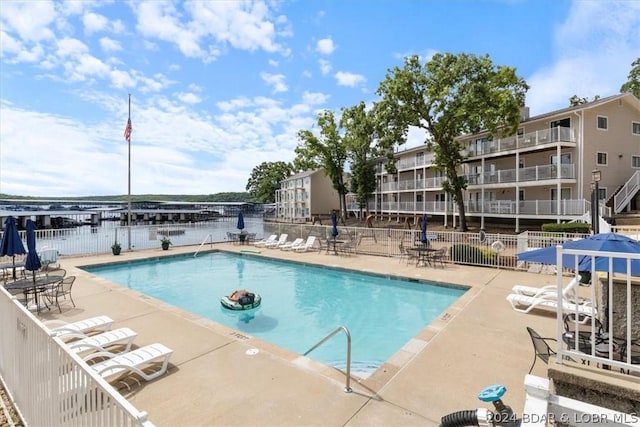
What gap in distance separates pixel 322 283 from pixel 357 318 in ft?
11.9

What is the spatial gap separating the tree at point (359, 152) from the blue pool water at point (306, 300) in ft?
73.5

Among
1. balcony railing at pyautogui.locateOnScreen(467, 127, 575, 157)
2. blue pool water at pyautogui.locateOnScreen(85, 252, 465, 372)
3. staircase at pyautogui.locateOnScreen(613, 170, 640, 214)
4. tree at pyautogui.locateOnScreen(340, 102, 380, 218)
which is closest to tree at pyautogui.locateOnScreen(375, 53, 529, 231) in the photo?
balcony railing at pyautogui.locateOnScreen(467, 127, 575, 157)

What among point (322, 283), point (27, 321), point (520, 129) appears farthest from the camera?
point (520, 129)

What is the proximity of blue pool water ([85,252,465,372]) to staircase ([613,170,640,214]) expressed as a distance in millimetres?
17843

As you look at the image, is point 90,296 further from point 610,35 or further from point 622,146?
point 622,146

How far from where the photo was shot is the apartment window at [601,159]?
21.7 m

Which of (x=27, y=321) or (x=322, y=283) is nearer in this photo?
(x=27, y=321)

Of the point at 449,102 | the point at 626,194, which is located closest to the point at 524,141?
the point at 449,102

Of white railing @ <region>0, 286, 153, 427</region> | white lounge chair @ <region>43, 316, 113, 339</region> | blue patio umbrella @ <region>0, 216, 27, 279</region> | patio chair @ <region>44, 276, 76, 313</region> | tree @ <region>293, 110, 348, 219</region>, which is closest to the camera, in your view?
white railing @ <region>0, 286, 153, 427</region>

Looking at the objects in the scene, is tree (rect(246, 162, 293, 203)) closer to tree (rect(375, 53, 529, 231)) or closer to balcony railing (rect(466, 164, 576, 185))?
tree (rect(375, 53, 529, 231))

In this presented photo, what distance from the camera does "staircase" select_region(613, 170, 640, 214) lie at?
2002 cm

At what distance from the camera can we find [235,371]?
15.5 feet

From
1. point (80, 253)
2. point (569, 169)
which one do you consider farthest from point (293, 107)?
point (569, 169)

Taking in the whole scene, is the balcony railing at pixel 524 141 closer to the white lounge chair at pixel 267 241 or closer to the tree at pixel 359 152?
the tree at pixel 359 152
